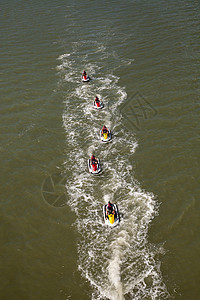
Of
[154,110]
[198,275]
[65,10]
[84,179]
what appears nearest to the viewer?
[198,275]

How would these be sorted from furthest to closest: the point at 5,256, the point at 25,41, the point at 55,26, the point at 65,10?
the point at 65,10, the point at 55,26, the point at 25,41, the point at 5,256

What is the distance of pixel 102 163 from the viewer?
25562 mm

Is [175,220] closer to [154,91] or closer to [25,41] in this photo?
[154,91]

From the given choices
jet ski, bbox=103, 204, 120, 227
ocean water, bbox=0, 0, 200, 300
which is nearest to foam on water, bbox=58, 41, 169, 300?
ocean water, bbox=0, 0, 200, 300

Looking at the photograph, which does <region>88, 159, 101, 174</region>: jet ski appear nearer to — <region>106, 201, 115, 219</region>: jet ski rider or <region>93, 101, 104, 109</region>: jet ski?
<region>106, 201, 115, 219</region>: jet ski rider

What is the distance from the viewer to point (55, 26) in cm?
5262

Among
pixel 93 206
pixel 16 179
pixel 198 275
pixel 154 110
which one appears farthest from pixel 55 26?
pixel 198 275

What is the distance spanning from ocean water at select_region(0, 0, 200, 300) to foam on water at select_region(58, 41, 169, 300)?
0.08 metres

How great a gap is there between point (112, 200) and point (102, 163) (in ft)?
14.7

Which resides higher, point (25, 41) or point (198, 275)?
point (25, 41)

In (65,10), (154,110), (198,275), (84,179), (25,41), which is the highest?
(65,10)

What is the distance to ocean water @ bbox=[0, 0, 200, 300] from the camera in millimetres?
→ 17578

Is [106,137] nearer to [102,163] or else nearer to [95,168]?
[102,163]

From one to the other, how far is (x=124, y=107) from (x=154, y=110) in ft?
11.8
